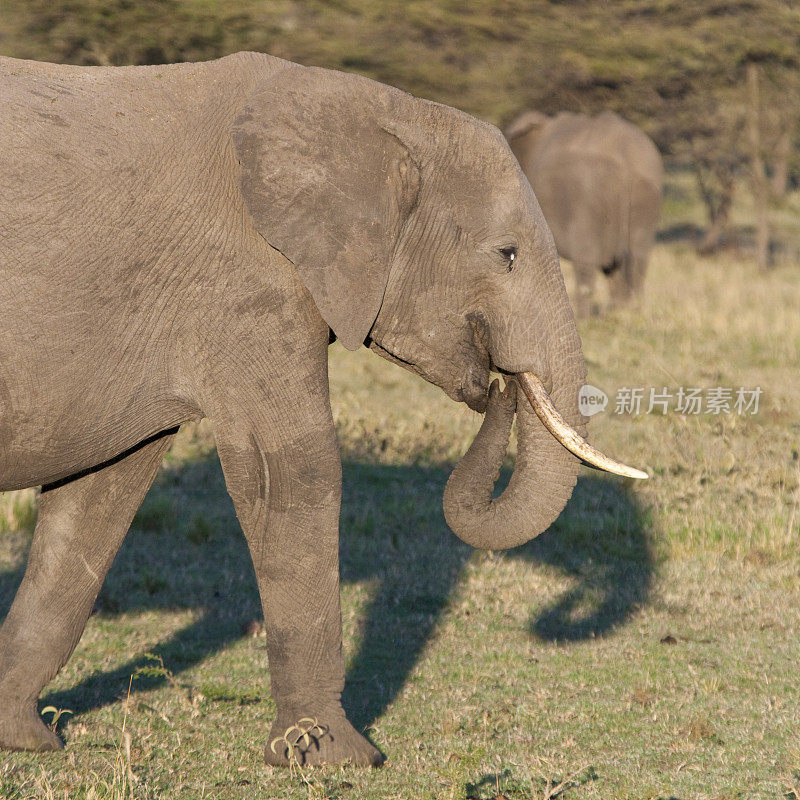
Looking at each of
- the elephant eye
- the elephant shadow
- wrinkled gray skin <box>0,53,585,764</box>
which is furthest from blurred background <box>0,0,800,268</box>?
the elephant eye

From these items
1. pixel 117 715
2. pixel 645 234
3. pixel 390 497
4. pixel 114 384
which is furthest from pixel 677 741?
pixel 645 234

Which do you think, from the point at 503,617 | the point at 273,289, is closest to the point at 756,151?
the point at 503,617

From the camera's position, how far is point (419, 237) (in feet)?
14.6

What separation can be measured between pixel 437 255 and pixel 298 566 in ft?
4.08

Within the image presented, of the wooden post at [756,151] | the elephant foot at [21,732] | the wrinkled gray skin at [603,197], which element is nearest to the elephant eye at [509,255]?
the elephant foot at [21,732]

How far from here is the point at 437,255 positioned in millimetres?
4473

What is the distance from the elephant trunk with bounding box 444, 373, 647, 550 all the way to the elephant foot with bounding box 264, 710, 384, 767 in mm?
875

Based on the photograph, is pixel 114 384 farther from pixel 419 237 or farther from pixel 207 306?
pixel 419 237

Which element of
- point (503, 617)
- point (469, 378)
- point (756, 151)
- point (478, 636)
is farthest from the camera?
point (756, 151)

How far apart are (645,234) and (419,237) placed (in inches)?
513

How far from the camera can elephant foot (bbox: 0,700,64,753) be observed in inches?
191

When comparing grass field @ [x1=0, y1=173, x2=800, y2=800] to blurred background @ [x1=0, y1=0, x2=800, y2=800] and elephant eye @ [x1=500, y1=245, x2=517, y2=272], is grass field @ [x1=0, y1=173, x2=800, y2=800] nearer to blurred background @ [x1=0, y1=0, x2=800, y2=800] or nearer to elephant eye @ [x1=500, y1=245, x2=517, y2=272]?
blurred background @ [x1=0, y1=0, x2=800, y2=800]

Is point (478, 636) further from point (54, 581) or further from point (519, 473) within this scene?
point (54, 581)

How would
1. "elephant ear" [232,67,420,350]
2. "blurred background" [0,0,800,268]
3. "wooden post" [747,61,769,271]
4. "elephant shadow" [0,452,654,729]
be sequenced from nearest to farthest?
"elephant ear" [232,67,420,350] < "elephant shadow" [0,452,654,729] < "blurred background" [0,0,800,268] < "wooden post" [747,61,769,271]
